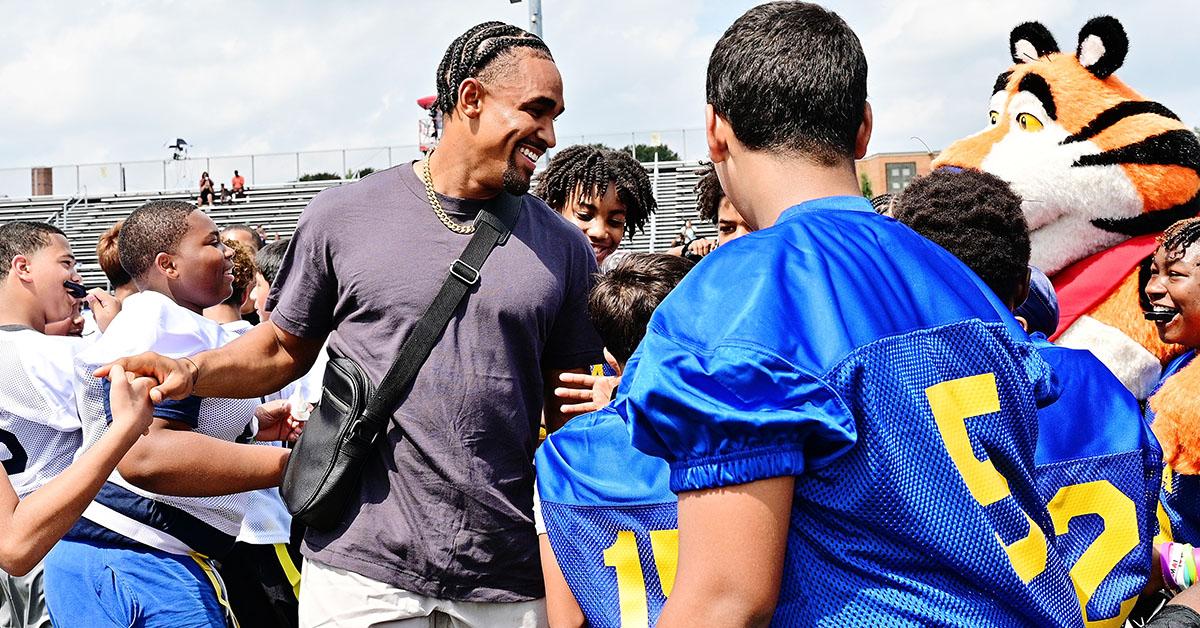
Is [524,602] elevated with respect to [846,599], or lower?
lower

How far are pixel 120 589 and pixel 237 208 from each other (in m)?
26.0

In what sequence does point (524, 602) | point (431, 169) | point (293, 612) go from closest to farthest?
1. point (524, 602)
2. point (431, 169)
3. point (293, 612)

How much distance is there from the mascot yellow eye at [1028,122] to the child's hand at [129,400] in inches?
129

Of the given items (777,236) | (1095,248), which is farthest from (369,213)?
(1095,248)

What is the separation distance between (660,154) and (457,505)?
26.1 metres

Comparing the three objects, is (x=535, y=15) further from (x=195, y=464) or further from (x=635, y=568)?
(x=635, y=568)

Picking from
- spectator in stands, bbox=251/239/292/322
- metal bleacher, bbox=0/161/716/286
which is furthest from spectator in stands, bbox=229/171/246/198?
spectator in stands, bbox=251/239/292/322

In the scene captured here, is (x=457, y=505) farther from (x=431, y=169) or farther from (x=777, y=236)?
(x=777, y=236)

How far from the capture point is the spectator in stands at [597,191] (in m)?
3.81

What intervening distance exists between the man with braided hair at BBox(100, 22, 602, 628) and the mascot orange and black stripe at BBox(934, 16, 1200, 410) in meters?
2.05

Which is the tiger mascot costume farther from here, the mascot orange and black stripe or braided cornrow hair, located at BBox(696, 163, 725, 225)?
braided cornrow hair, located at BBox(696, 163, 725, 225)

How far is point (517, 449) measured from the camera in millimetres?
2484

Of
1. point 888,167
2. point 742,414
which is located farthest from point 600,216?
point 888,167

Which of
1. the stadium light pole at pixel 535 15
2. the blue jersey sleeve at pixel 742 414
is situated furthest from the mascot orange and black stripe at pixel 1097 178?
the stadium light pole at pixel 535 15
